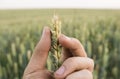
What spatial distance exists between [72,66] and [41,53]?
0.08m

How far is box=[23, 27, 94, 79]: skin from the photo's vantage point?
0.85 m

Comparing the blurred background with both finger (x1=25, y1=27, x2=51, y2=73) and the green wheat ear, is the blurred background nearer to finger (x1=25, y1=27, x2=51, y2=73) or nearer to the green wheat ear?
finger (x1=25, y1=27, x2=51, y2=73)

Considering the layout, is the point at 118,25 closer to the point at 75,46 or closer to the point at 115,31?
the point at 115,31

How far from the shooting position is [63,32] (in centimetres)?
260

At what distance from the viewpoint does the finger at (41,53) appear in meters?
0.84

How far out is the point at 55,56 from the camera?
2.64 ft

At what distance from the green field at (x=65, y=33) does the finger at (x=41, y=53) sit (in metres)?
1.65

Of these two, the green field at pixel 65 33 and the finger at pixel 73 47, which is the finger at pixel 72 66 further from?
the green field at pixel 65 33

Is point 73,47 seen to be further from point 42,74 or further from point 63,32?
point 63,32

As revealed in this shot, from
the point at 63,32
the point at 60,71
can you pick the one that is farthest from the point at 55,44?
the point at 63,32

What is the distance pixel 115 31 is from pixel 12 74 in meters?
0.87

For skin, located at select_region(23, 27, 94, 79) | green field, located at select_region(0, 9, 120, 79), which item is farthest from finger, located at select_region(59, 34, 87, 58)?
green field, located at select_region(0, 9, 120, 79)

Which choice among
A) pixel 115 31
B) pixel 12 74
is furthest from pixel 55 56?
pixel 115 31

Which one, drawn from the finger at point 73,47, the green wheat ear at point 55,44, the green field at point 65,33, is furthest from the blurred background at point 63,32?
the green wheat ear at point 55,44
